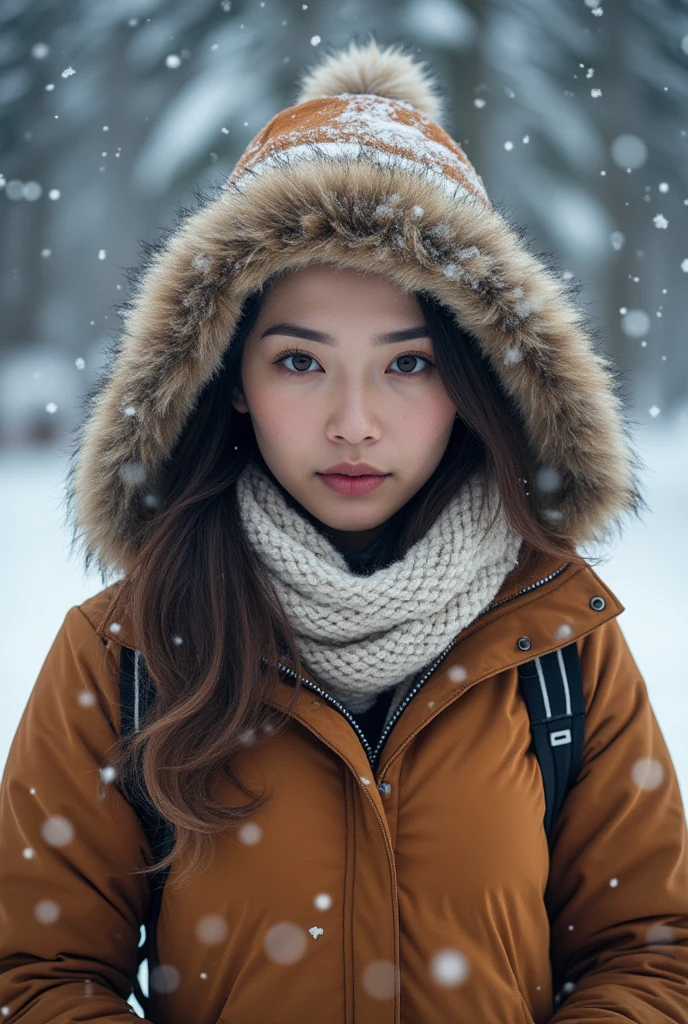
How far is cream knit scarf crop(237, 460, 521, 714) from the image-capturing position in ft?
4.36

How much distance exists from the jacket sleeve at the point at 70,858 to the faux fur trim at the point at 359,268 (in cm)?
31

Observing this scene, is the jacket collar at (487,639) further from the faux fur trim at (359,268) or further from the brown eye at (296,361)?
the brown eye at (296,361)

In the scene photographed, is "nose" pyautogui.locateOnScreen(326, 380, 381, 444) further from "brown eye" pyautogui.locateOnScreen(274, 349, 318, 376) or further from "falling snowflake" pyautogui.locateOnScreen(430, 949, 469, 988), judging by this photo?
"falling snowflake" pyautogui.locateOnScreen(430, 949, 469, 988)

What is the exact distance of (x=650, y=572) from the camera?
5.92 meters

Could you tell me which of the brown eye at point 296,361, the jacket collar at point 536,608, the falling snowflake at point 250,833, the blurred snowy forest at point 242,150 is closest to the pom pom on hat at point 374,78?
the brown eye at point 296,361

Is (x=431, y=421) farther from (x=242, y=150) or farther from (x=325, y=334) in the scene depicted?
(x=242, y=150)

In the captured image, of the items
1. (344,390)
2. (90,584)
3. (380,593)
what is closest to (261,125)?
(90,584)

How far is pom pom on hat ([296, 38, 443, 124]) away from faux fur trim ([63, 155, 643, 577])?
42 cm

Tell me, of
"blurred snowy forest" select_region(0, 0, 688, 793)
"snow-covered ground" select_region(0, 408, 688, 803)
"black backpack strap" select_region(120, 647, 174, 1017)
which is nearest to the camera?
"black backpack strap" select_region(120, 647, 174, 1017)

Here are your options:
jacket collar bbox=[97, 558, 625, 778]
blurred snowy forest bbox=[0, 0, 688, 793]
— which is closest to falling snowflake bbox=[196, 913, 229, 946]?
jacket collar bbox=[97, 558, 625, 778]

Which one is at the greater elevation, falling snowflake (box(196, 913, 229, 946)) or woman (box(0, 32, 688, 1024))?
woman (box(0, 32, 688, 1024))

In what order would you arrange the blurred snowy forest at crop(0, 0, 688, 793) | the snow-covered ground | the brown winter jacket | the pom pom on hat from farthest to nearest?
the blurred snowy forest at crop(0, 0, 688, 793) → the snow-covered ground → the pom pom on hat → the brown winter jacket

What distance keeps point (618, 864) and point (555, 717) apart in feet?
0.82

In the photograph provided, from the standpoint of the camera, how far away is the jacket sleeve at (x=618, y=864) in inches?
48.1
